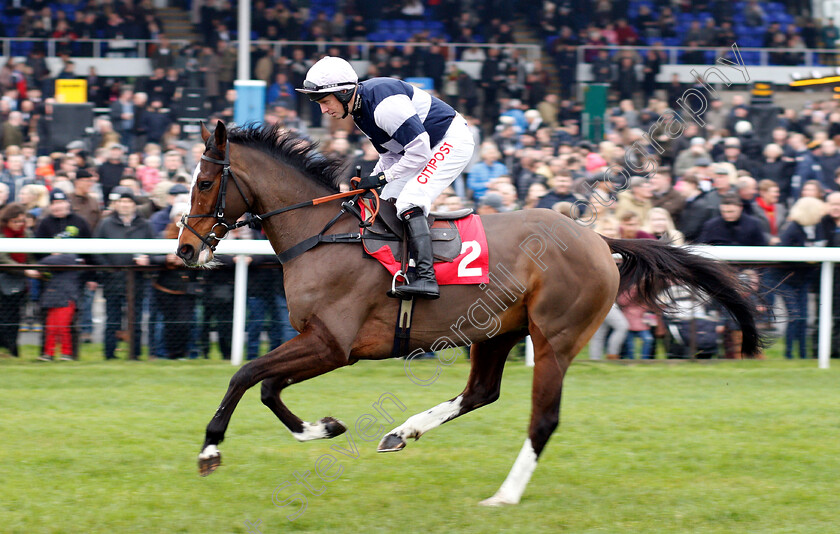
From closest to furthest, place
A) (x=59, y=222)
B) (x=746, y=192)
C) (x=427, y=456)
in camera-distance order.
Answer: (x=427, y=456)
(x=59, y=222)
(x=746, y=192)

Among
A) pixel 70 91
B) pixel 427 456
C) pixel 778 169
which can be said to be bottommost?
pixel 427 456

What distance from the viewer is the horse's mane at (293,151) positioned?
179 inches

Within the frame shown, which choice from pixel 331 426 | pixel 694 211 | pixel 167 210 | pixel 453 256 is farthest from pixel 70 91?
pixel 331 426

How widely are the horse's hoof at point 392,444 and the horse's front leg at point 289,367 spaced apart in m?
0.35

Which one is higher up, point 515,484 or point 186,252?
point 186,252

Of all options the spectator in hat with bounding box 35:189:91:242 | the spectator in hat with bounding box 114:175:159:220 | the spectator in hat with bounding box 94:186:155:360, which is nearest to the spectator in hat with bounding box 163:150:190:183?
the spectator in hat with bounding box 114:175:159:220

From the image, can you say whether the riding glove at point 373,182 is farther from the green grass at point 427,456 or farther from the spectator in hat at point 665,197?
the spectator in hat at point 665,197

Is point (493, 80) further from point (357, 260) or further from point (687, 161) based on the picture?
point (357, 260)

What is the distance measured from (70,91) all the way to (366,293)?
29.9 ft

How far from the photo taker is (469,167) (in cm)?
996

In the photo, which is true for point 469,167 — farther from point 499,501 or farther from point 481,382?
point 499,501

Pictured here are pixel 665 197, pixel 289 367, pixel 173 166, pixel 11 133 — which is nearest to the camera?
pixel 289 367

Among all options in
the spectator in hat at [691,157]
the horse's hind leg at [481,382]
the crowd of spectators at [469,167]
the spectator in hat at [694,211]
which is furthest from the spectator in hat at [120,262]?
the spectator in hat at [691,157]

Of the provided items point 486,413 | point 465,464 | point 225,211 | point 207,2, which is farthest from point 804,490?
point 207,2
